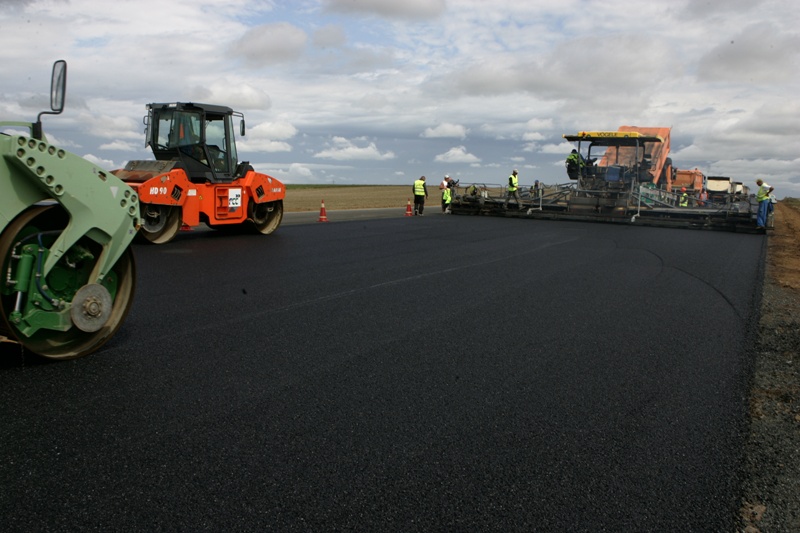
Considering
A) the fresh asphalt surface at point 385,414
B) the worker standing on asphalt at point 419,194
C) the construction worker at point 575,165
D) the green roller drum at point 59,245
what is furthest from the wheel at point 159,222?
the construction worker at point 575,165

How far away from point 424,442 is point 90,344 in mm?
2677

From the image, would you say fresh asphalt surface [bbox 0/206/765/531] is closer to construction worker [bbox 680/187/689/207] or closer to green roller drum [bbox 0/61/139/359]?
green roller drum [bbox 0/61/139/359]

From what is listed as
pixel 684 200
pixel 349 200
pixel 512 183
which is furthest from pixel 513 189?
pixel 349 200

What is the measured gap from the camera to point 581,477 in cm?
299

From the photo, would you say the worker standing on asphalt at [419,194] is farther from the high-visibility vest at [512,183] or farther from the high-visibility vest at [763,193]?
the high-visibility vest at [763,193]

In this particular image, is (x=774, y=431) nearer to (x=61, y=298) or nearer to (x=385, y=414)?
(x=385, y=414)

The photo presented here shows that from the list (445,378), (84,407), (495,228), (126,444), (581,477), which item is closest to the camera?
(581,477)

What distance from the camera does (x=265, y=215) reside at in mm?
14258

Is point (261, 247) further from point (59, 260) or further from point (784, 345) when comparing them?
point (784, 345)

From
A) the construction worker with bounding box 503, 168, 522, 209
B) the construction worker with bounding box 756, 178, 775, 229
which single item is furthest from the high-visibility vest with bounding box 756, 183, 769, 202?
the construction worker with bounding box 503, 168, 522, 209

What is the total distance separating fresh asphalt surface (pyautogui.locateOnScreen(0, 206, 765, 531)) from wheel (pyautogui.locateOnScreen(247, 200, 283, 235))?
20.3 feet

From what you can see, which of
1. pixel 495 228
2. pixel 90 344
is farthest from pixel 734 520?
pixel 495 228

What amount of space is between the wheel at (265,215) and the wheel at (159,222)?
6.42ft

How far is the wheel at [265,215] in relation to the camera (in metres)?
13.6
